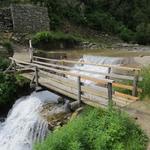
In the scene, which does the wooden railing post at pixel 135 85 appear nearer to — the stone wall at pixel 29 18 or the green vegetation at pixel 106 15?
the stone wall at pixel 29 18

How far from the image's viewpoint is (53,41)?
26.1 meters

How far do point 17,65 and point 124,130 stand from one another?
32.9 ft

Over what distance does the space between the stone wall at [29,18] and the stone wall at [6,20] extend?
0.36 metres

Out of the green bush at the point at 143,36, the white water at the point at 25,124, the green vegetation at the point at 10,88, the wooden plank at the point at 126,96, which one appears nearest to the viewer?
the wooden plank at the point at 126,96

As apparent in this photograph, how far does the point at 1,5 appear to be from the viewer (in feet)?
94.9

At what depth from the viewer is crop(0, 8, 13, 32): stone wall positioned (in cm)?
2617

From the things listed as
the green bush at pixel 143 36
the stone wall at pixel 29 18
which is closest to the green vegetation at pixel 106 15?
the green bush at pixel 143 36

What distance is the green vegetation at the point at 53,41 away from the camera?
81.6 feet

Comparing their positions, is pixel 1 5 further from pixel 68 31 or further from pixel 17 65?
pixel 17 65

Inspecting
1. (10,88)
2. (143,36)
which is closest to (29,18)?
(143,36)

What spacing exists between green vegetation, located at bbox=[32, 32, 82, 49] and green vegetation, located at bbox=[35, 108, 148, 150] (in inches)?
728

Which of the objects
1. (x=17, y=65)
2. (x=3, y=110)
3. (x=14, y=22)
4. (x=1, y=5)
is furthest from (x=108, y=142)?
(x=1, y=5)

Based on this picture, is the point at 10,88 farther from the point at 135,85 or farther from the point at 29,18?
the point at 29,18

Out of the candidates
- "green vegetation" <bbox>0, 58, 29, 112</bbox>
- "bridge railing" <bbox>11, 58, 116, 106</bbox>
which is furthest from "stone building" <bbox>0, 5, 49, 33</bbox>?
"bridge railing" <bbox>11, 58, 116, 106</bbox>
